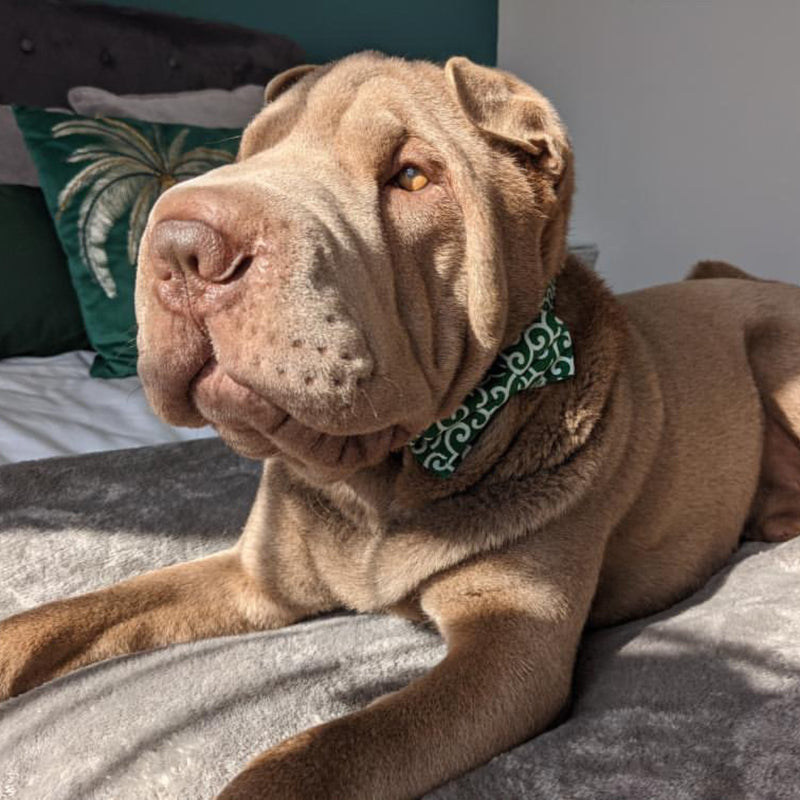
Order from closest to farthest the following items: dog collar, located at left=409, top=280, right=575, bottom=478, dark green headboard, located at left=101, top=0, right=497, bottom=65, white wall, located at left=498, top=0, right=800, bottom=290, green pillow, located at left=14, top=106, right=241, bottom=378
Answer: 1. dog collar, located at left=409, top=280, right=575, bottom=478
2. green pillow, located at left=14, top=106, right=241, bottom=378
3. white wall, located at left=498, top=0, right=800, bottom=290
4. dark green headboard, located at left=101, top=0, right=497, bottom=65

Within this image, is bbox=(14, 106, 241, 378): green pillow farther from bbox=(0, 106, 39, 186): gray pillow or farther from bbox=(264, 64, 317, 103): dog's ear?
bbox=(264, 64, 317, 103): dog's ear

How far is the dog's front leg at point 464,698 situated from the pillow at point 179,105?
83.3 inches

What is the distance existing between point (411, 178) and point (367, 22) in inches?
130

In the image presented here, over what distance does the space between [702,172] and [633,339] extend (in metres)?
2.43

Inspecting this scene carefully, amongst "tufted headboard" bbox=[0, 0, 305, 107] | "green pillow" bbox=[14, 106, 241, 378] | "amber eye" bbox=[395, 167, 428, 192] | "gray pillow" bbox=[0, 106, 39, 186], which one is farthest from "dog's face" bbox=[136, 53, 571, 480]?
"tufted headboard" bbox=[0, 0, 305, 107]

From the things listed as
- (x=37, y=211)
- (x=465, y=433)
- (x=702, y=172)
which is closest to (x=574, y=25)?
(x=702, y=172)

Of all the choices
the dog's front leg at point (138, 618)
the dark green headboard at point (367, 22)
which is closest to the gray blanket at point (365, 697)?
the dog's front leg at point (138, 618)

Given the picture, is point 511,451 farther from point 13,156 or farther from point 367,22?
point 367,22

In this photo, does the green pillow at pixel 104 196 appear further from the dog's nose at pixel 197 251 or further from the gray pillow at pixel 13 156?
the dog's nose at pixel 197 251

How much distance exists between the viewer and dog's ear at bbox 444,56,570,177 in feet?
4.25

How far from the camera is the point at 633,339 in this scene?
168 cm

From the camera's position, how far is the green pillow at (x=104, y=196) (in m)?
2.70

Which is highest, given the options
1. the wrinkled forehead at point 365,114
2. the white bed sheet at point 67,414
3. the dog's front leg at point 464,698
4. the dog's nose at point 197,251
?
the wrinkled forehead at point 365,114

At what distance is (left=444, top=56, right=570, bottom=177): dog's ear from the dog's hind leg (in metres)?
0.82
